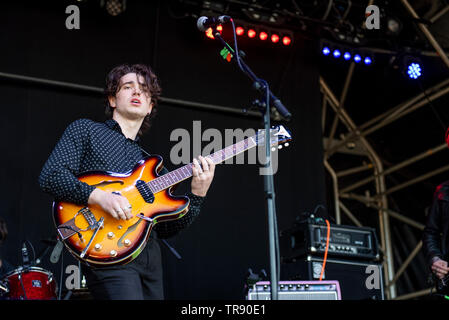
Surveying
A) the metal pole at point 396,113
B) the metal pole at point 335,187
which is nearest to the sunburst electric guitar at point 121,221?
the metal pole at point 396,113

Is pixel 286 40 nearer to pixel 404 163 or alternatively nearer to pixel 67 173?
pixel 404 163

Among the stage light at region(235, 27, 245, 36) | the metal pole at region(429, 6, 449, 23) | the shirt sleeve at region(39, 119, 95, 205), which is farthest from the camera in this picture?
the metal pole at region(429, 6, 449, 23)

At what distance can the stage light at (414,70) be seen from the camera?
6.55 meters

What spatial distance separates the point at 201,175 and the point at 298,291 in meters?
1.52

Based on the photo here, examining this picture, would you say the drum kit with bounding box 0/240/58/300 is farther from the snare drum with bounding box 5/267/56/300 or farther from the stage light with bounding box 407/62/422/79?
the stage light with bounding box 407/62/422/79

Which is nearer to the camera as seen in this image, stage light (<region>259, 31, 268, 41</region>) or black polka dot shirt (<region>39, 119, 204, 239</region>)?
black polka dot shirt (<region>39, 119, 204, 239</region>)

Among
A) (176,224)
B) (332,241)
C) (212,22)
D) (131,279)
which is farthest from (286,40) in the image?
(131,279)

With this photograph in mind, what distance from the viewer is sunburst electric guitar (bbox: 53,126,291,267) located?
8.36ft

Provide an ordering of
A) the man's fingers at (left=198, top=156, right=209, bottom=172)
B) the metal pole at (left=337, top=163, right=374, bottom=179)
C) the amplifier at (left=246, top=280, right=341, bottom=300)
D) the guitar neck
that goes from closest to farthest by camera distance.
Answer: the guitar neck
the man's fingers at (left=198, top=156, right=209, bottom=172)
the amplifier at (left=246, top=280, right=341, bottom=300)
the metal pole at (left=337, top=163, right=374, bottom=179)

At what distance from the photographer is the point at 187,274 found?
5.89 meters

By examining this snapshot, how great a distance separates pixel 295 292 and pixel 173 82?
10.5ft

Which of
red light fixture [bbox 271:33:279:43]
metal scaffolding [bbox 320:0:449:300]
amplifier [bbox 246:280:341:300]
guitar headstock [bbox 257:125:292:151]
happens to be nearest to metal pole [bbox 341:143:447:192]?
metal scaffolding [bbox 320:0:449:300]

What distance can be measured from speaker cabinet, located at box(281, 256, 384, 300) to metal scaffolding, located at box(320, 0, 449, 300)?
3452 millimetres

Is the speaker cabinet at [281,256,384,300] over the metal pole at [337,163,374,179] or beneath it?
beneath
